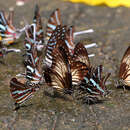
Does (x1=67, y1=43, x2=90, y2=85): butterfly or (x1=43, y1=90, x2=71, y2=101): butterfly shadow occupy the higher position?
(x1=67, y1=43, x2=90, y2=85): butterfly

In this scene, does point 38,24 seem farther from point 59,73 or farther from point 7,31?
point 59,73

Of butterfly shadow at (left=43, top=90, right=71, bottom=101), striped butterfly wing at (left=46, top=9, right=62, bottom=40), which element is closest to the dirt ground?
butterfly shadow at (left=43, top=90, right=71, bottom=101)

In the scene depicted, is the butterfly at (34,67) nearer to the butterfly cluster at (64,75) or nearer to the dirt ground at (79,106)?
the butterfly cluster at (64,75)

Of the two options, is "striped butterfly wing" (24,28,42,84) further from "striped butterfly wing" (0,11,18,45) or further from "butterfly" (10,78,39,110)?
"striped butterfly wing" (0,11,18,45)

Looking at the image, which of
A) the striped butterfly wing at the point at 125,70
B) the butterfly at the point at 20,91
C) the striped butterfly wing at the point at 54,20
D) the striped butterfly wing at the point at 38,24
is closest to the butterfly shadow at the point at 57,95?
the butterfly at the point at 20,91

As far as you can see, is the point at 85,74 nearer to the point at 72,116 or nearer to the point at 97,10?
the point at 72,116

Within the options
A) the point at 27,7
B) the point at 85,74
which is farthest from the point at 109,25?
the point at 85,74

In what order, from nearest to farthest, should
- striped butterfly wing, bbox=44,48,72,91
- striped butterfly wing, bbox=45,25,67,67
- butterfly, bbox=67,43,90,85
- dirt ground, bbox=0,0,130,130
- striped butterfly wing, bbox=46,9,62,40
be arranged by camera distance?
dirt ground, bbox=0,0,130,130
striped butterfly wing, bbox=44,48,72,91
butterfly, bbox=67,43,90,85
striped butterfly wing, bbox=45,25,67,67
striped butterfly wing, bbox=46,9,62,40
